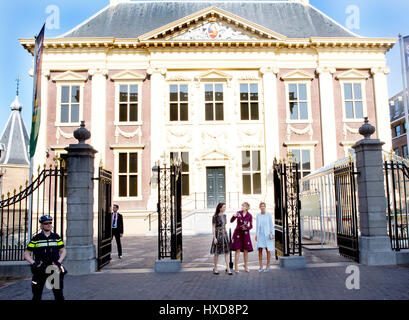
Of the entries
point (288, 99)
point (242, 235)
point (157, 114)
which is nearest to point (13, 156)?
point (157, 114)

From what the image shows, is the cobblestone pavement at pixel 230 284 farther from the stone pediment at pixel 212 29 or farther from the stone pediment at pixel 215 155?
the stone pediment at pixel 212 29

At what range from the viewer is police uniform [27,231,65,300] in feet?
17.6

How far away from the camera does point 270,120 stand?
24016 mm

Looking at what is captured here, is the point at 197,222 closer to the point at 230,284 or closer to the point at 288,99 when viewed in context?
the point at 288,99

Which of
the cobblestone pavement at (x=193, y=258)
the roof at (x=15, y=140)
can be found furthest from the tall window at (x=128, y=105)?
the roof at (x=15, y=140)

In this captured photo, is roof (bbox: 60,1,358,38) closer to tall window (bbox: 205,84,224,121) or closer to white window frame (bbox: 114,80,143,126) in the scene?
white window frame (bbox: 114,80,143,126)

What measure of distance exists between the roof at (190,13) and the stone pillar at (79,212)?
1787cm

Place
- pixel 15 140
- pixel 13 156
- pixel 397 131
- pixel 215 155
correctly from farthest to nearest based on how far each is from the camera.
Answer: pixel 397 131, pixel 15 140, pixel 13 156, pixel 215 155

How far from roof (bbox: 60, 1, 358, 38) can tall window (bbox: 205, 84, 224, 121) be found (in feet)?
20.7

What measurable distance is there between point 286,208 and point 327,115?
15504 millimetres

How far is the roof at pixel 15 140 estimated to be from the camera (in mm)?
34812

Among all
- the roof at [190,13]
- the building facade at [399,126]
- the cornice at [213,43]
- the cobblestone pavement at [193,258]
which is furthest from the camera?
the building facade at [399,126]

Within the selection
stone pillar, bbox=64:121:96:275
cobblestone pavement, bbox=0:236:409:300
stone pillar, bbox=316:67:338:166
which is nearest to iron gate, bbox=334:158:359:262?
cobblestone pavement, bbox=0:236:409:300
